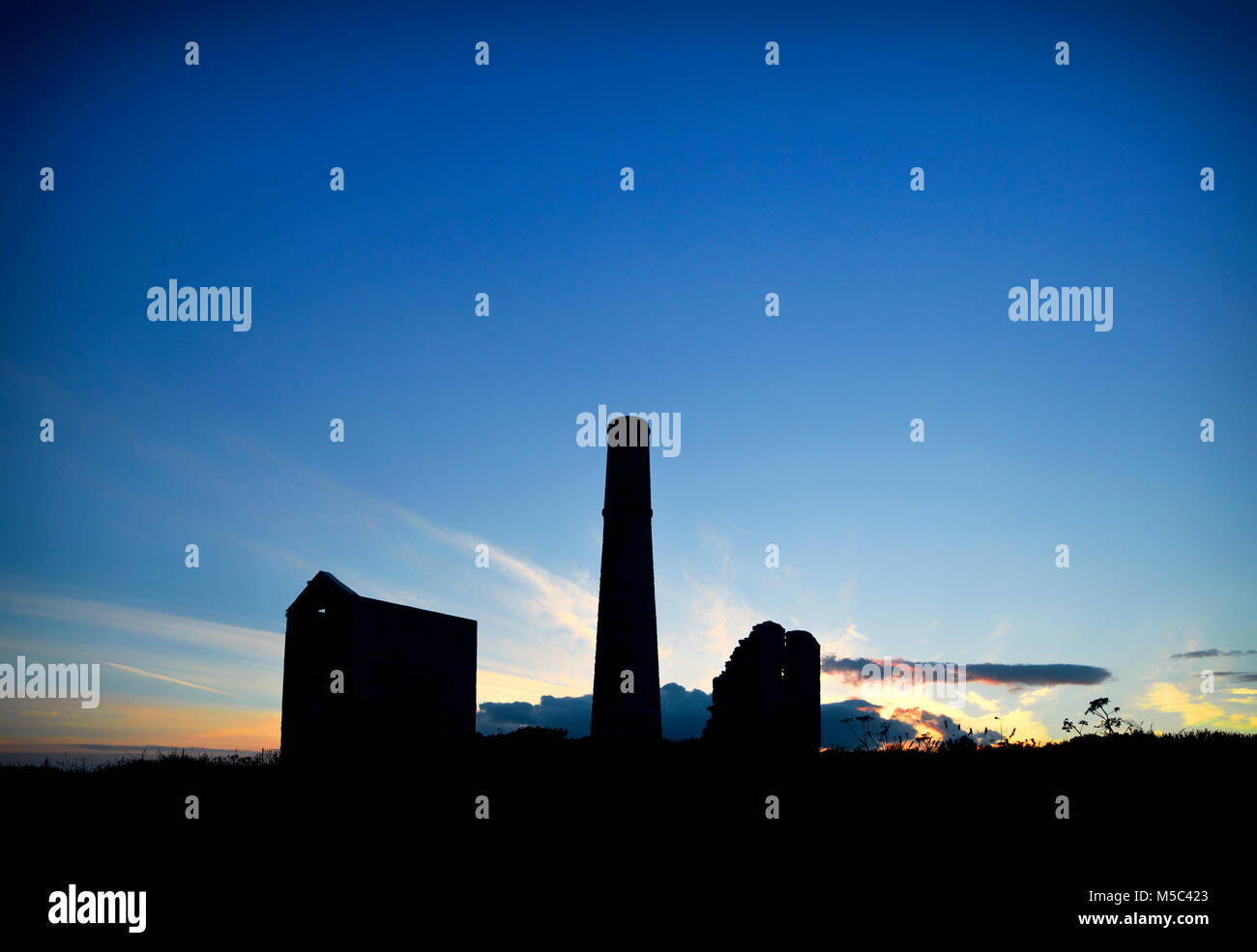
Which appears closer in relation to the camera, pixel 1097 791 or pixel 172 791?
pixel 1097 791

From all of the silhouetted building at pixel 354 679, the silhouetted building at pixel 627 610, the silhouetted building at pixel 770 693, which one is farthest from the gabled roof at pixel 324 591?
the silhouetted building at pixel 770 693

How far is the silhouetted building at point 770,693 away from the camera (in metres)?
23.9

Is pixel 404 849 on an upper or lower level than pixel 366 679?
lower

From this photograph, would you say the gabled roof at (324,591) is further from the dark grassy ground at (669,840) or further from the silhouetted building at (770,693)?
the silhouetted building at (770,693)

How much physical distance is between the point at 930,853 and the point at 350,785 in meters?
9.68

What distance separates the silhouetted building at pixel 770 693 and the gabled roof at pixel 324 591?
10.2m

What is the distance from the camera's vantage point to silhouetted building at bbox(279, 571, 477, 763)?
20.6 metres

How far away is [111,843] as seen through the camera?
13023 millimetres

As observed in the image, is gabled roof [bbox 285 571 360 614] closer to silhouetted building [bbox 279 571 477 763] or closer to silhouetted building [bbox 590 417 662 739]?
silhouetted building [bbox 279 571 477 763]
